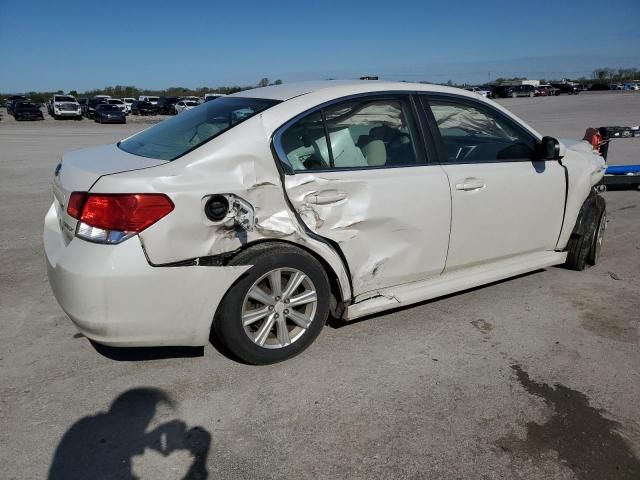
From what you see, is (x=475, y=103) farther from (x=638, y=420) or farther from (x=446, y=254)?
(x=638, y=420)

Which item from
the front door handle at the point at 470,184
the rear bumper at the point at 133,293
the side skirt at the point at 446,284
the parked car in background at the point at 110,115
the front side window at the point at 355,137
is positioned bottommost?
the parked car in background at the point at 110,115

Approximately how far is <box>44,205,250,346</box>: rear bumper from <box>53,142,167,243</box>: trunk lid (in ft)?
0.62

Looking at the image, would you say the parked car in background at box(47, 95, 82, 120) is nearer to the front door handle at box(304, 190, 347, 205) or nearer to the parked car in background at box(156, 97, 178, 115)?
the parked car in background at box(156, 97, 178, 115)

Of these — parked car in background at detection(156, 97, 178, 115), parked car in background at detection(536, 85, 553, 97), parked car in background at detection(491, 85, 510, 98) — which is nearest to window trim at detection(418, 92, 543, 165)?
parked car in background at detection(156, 97, 178, 115)

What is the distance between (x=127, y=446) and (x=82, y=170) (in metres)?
1.50

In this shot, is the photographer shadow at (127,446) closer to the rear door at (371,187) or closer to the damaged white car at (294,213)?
the damaged white car at (294,213)

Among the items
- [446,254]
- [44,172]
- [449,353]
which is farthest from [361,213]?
[44,172]

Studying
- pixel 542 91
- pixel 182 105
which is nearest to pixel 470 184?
pixel 182 105

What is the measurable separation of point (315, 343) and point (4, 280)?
295 centimetres

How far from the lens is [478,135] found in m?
4.12

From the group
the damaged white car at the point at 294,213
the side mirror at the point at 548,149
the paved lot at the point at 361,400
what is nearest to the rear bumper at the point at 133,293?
the damaged white car at the point at 294,213

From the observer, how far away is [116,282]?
2.63 m

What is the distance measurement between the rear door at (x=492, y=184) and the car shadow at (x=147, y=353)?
6.14ft

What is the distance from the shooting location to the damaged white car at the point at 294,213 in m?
2.71
